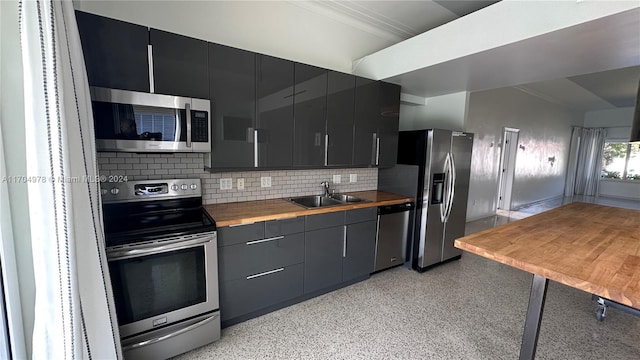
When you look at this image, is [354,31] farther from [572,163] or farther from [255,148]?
[572,163]

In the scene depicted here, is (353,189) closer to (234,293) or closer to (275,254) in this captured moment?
(275,254)

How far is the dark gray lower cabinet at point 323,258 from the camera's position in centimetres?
241

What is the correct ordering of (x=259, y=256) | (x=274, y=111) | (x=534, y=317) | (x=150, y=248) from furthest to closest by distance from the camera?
(x=274, y=111), (x=259, y=256), (x=150, y=248), (x=534, y=317)

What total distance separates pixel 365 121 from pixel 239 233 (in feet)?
6.02

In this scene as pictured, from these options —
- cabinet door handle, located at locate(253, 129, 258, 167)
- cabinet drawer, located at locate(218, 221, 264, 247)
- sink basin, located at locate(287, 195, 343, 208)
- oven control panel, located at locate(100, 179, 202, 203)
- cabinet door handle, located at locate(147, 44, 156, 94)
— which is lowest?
cabinet drawer, located at locate(218, 221, 264, 247)

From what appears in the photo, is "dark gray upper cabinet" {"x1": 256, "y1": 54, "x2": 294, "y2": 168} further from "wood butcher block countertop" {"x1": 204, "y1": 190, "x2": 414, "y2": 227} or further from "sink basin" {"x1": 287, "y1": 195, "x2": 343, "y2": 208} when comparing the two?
"sink basin" {"x1": 287, "y1": 195, "x2": 343, "y2": 208}

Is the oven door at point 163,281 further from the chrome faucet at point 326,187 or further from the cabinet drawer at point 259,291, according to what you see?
the chrome faucet at point 326,187

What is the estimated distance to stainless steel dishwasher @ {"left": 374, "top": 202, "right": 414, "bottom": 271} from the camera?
293 cm

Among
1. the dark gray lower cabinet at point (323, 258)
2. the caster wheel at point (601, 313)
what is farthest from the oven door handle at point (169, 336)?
the caster wheel at point (601, 313)

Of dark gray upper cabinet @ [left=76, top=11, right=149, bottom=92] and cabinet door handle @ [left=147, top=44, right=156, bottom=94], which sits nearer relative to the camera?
dark gray upper cabinet @ [left=76, top=11, right=149, bottom=92]

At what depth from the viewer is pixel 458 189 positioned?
3.36 meters

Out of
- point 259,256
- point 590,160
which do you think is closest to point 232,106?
point 259,256

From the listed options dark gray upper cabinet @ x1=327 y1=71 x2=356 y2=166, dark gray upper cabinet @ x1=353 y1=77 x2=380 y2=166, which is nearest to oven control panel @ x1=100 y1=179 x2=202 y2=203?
dark gray upper cabinet @ x1=327 y1=71 x2=356 y2=166

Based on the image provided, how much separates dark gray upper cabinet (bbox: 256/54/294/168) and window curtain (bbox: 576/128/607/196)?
35.9 feet
